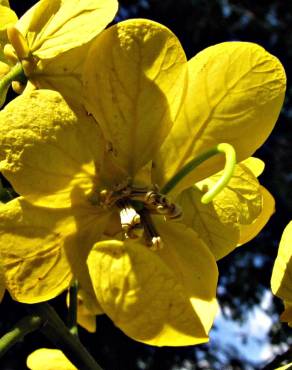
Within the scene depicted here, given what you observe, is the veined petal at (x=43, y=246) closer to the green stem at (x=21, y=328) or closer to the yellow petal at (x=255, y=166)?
the green stem at (x=21, y=328)

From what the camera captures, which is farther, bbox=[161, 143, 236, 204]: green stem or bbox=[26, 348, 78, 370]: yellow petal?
bbox=[26, 348, 78, 370]: yellow petal

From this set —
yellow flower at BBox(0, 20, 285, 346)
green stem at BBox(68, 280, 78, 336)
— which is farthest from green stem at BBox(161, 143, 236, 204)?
green stem at BBox(68, 280, 78, 336)

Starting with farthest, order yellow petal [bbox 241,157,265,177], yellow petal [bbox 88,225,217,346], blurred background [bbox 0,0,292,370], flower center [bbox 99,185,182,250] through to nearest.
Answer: blurred background [bbox 0,0,292,370], yellow petal [bbox 241,157,265,177], flower center [bbox 99,185,182,250], yellow petal [bbox 88,225,217,346]

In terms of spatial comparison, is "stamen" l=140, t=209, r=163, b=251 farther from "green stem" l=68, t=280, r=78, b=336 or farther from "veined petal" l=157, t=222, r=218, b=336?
"green stem" l=68, t=280, r=78, b=336

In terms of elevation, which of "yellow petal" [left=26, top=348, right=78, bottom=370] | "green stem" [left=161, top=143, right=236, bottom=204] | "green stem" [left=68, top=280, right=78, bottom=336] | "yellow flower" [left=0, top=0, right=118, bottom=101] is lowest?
"yellow petal" [left=26, top=348, right=78, bottom=370]

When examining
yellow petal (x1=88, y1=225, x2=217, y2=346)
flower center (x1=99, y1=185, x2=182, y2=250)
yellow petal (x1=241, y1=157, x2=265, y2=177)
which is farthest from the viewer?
yellow petal (x1=241, y1=157, x2=265, y2=177)

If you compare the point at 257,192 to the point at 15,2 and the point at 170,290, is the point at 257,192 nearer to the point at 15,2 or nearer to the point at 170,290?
the point at 170,290

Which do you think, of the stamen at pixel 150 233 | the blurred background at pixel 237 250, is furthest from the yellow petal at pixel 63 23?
the blurred background at pixel 237 250

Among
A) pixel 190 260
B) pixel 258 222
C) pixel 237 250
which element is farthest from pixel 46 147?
pixel 237 250
